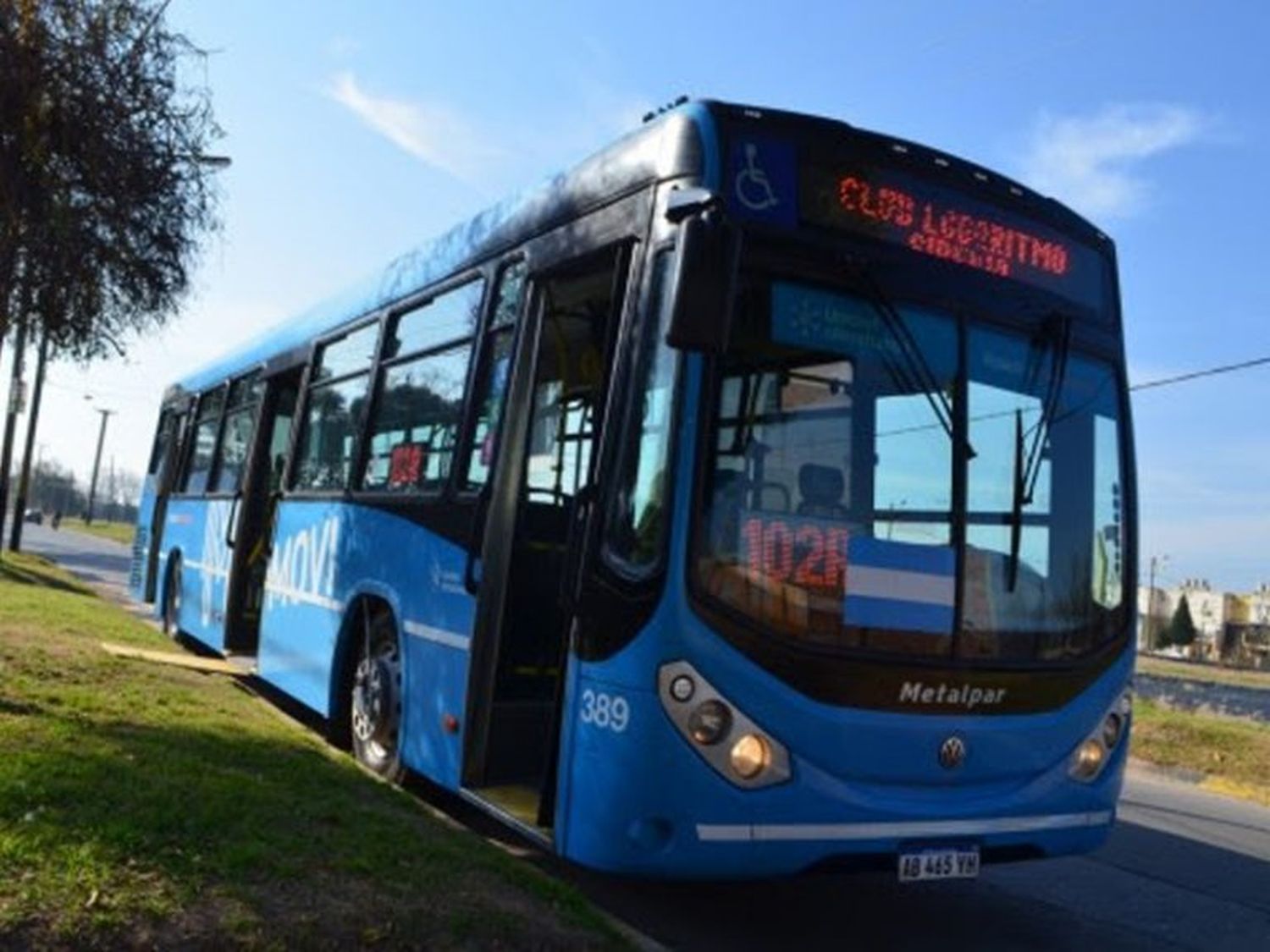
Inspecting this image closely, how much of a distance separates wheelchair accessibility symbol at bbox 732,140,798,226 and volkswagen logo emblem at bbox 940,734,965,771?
2.13 meters

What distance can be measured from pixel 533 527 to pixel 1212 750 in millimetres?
9346

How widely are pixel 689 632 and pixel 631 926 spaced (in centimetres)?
166

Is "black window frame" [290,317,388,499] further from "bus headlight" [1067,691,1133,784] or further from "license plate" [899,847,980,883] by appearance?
"bus headlight" [1067,691,1133,784]

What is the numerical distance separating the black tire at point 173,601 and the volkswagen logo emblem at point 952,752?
1126 cm

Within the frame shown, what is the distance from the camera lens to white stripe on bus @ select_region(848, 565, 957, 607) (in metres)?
5.22

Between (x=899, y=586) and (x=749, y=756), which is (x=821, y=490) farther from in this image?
(x=749, y=756)

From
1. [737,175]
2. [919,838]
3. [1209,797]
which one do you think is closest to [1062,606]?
Result: [919,838]

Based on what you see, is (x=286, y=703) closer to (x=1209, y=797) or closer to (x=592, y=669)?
(x=592, y=669)

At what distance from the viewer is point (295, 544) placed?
31.9 feet

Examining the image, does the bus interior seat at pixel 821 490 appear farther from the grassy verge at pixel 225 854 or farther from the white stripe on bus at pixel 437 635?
the white stripe on bus at pixel 437 635

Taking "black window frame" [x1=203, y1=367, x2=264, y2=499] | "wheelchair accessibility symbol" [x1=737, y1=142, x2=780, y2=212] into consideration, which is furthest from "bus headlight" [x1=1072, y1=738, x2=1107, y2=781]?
"black window frame" [x1=203, y1=367, x2=264, y2=499]

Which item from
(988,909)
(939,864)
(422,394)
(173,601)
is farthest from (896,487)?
(173,601)

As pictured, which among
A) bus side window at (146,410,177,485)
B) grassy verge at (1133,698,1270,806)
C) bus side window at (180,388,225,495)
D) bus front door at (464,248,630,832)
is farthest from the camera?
bus side window at (146,410,177,485)

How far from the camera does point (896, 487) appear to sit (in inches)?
214
